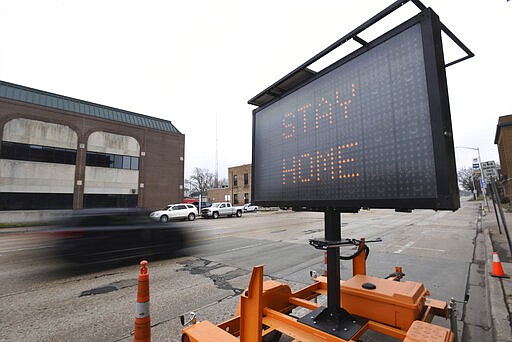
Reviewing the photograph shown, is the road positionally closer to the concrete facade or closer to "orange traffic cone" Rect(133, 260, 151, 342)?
"orange traffic cone" Rect(133, 260, 151, 342)

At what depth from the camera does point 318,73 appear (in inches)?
98.7

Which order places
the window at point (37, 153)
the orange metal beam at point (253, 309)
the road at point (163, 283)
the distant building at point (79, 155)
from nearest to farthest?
the orange metal beam at point (253, 309) < the road at point (163, 283) < the window at point (37, 153) < the distant building at point (79, 155)

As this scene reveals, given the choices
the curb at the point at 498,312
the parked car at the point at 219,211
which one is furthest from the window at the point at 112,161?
the curb at the point at 498,312

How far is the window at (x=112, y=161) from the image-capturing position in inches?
1069

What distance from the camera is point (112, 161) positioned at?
1122 inches

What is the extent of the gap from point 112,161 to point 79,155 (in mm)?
3218

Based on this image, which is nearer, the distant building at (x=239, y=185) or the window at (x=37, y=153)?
the window at (x=37, y=153)

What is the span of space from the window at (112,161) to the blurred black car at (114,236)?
2375 centimetres

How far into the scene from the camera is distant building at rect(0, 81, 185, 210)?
22.8m

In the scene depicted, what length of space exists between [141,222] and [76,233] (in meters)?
1.80

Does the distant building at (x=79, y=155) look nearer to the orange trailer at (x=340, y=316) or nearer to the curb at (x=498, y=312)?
the orange trailer at (x=340, y=316)

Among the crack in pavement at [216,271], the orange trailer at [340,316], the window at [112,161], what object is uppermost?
the window at [112,161]

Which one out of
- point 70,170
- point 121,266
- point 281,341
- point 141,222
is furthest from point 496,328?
point 70,170

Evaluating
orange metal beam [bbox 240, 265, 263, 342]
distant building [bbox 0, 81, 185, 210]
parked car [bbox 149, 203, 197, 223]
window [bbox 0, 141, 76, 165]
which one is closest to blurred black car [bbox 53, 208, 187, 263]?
orange metal beam [bbox 240, 265, 263, 342]
